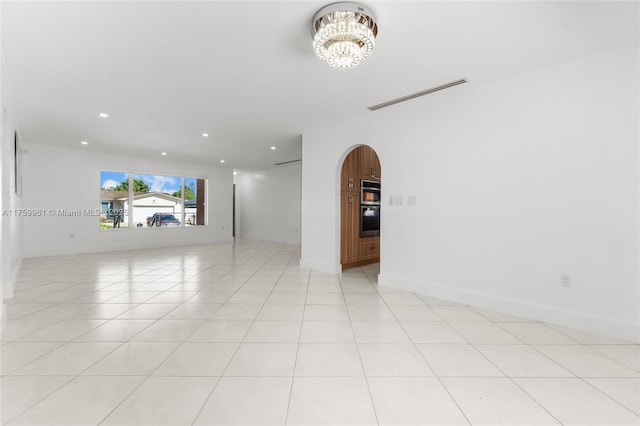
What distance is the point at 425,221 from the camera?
3838 mm

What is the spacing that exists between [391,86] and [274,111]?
1.86m

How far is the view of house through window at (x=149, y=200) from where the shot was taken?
25.9 feet

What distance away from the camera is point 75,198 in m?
7.20

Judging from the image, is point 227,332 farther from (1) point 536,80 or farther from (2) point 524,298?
(1) point 536,80

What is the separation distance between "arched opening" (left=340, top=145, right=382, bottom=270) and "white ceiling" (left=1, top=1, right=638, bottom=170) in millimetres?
1252

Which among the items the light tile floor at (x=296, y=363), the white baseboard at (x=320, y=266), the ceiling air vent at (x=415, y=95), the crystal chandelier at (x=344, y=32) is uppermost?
the ceiling air vent at (x=415, y=95)

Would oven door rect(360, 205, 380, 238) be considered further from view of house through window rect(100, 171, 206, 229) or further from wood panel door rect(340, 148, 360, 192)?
view of house through window rect(100, 171, 206, 229)

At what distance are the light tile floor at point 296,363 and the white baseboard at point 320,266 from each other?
1.28 m

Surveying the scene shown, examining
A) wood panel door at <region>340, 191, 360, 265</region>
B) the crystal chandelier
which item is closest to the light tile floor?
wood panel door at <region>340, 191, 360, 265</region>

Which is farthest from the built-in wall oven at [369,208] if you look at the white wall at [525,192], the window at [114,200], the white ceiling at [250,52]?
the window at [114,200]

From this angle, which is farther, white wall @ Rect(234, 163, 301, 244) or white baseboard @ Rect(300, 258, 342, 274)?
white wall @ Rect(234, 163, 301, 244)

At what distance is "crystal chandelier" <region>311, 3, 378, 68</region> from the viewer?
2080 millimetres

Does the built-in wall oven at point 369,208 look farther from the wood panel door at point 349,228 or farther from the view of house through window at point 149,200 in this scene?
the view of house through window at point 149,200

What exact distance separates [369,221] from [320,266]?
4.96 feet
